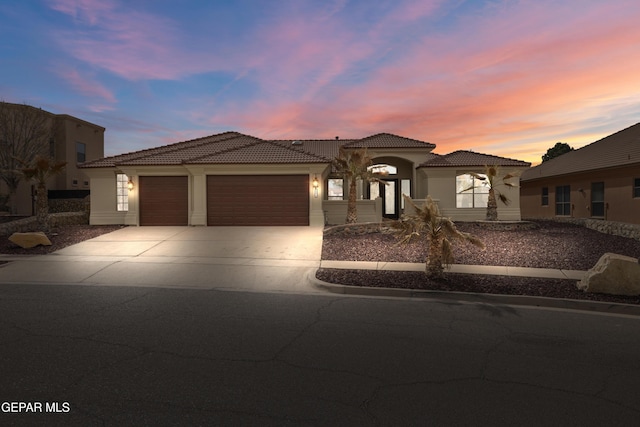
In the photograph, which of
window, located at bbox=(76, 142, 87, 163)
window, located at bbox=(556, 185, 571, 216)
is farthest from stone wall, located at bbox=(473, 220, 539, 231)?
window, located at bbox=(76, 142, 87, 163)

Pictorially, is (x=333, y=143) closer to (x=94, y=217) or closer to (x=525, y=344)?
(x=94, y=217)

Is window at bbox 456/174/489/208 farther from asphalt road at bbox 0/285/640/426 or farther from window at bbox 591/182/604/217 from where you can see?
asphalt road at bbox 0/285/640/426

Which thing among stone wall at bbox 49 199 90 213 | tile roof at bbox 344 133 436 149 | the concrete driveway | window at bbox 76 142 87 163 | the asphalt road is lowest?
the asphalt road

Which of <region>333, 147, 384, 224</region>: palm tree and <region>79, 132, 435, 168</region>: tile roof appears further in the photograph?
<region>79, 132, 435, 168</region>: tile roof

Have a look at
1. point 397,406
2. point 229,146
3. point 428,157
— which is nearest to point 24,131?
point 229,146

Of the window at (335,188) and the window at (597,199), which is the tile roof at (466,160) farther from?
the window at (335,188)

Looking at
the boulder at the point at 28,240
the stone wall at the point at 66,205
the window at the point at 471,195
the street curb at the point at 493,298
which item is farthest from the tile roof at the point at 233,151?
the street curb at the point at 493,298

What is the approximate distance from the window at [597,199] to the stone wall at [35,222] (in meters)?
29.6

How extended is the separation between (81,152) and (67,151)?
8.43 ft

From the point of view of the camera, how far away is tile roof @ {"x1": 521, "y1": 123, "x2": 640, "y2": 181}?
19.7 metres

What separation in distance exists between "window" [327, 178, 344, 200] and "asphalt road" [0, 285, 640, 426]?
18058 millimetres

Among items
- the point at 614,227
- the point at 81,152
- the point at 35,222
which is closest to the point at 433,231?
the point at 614,227

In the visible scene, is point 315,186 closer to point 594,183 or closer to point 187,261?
point 187,261

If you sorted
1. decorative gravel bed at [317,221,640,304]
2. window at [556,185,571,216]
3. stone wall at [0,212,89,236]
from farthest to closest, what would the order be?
window at [556,185,571,216] < stone wall at [0,212,89,236] < decorative gravel bed at [317,221,640,304]
